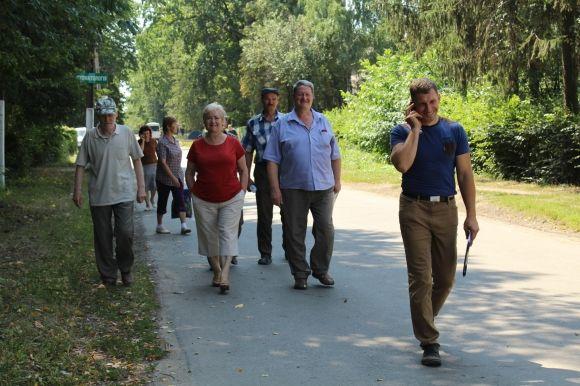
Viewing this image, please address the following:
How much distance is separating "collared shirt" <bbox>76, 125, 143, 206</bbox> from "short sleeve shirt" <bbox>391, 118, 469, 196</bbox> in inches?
148

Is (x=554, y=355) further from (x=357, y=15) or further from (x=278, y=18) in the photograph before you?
(x=278, y=18)

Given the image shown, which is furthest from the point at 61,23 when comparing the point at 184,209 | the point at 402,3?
A: the point at 402,3

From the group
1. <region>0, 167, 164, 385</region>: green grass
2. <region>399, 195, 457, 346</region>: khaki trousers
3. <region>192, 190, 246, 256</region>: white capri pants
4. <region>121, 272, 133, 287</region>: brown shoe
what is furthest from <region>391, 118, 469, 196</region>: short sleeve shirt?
<region>121, 272, 133, 287</region>: brown shoe

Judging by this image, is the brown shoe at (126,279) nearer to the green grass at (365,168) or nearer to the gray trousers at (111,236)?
the gray trousers at (111,236)

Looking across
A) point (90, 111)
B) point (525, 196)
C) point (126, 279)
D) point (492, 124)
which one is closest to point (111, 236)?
point (126, 279)

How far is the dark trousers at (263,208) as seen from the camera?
393 inches

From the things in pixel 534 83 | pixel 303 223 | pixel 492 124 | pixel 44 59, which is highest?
pixel 534 83

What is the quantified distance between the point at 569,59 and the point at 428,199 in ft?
61.3

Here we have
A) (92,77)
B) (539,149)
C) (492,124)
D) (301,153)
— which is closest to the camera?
(301,153)

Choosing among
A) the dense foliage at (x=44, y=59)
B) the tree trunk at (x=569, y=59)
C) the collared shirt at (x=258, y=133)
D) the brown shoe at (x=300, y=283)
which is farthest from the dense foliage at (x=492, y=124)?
the brown shoe at (x=300, y=283)

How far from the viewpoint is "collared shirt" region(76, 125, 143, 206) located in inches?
342

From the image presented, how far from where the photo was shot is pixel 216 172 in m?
8.72

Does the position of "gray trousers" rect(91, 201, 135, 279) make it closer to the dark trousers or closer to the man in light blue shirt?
the man in light blue shirt

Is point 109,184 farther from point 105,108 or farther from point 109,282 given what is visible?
point 109,282
